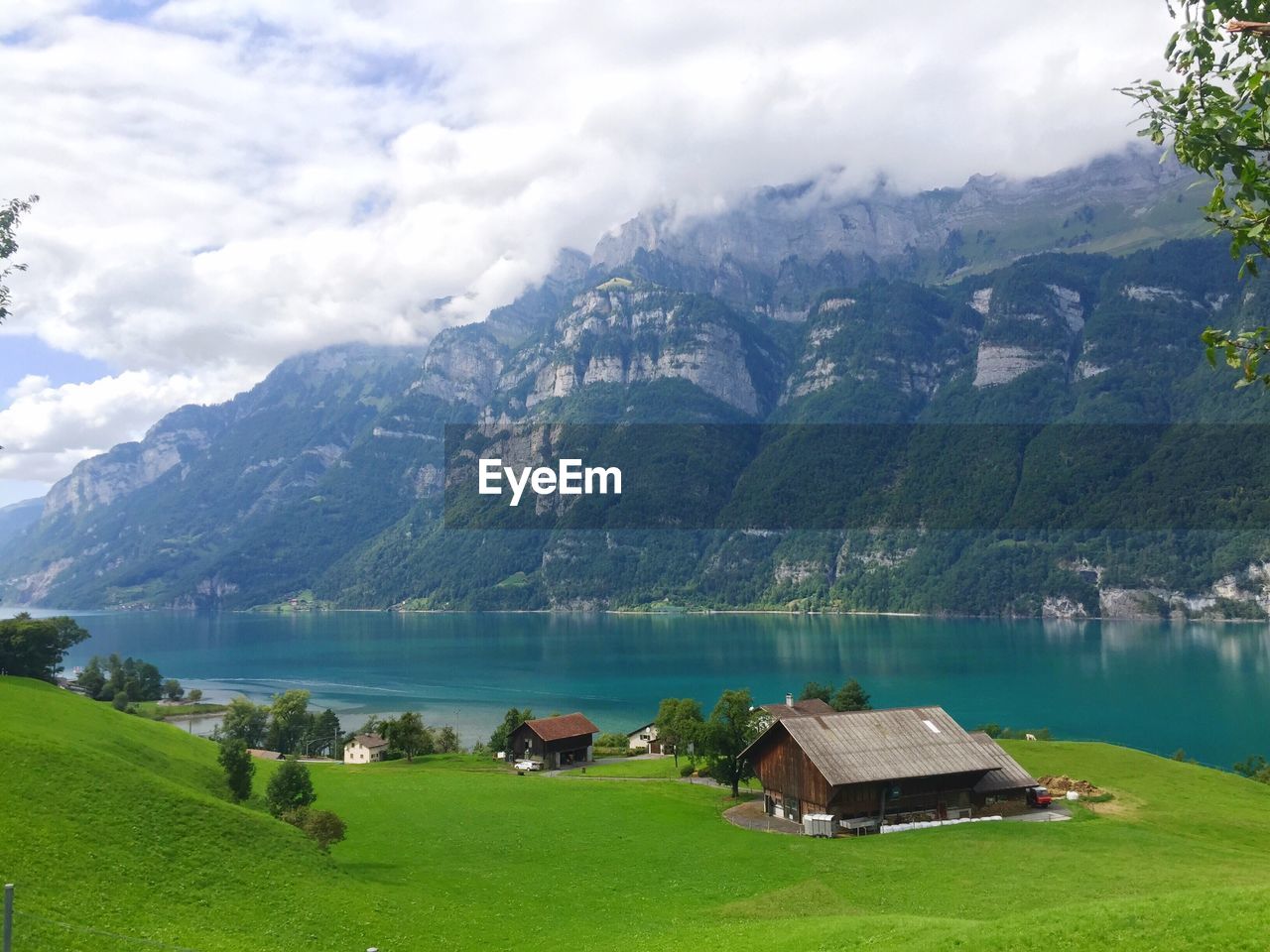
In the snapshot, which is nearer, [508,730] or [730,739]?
[730,739]

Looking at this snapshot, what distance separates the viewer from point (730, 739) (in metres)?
51.7

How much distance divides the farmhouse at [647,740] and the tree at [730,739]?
25041 millimetres

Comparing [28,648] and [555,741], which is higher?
[28,648]

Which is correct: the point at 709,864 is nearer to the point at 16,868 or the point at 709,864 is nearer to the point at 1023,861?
the point at 1023,861

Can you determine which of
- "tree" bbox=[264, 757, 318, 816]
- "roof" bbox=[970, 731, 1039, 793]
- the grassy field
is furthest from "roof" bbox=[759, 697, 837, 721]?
"tree" bbox=[264, 757, 318, 816]

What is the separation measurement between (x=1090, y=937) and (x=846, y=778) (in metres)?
25.4

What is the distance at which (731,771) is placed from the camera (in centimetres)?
5147

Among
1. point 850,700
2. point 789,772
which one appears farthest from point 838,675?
point 789,772

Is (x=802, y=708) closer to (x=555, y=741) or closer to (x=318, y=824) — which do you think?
(x=555, y=741)

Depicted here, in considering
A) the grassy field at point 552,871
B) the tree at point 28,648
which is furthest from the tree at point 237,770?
the tree at point 28,648

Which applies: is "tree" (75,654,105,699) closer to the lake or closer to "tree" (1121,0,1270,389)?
the lake

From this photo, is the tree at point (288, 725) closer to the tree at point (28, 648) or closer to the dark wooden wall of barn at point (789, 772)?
the tree at point (28, 648)

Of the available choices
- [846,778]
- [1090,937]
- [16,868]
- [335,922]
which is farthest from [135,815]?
[846,778]

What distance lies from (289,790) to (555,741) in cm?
3495
